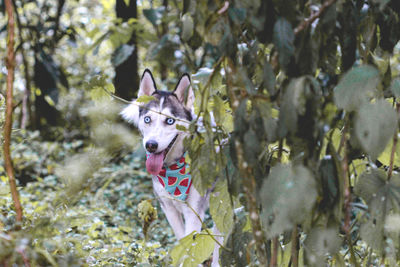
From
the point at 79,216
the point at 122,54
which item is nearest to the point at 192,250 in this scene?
the point at 79,216

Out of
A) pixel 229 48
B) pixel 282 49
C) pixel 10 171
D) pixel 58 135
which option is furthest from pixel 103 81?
pixel 58 135

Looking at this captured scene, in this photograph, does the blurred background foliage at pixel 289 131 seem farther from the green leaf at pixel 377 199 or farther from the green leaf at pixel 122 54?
the green leaf at pixel 122 54

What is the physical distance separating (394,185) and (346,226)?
16cm

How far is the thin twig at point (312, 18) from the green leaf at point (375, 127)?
9.2 inches

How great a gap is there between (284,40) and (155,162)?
182 centimetres

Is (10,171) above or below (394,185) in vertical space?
below

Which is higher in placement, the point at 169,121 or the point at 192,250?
the point at 169,121

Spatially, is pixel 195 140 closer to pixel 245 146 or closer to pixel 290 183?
pixel 245 146

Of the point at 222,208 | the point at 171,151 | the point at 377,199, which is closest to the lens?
the point at 377,199

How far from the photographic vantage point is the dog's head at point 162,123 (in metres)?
2.77

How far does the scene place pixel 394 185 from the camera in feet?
4.18

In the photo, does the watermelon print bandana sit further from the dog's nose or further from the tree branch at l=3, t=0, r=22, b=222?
the tree branch at l=3, t=0, r=22, b=222

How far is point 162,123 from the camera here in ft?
9.17

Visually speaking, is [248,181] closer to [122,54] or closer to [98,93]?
[98,93]
